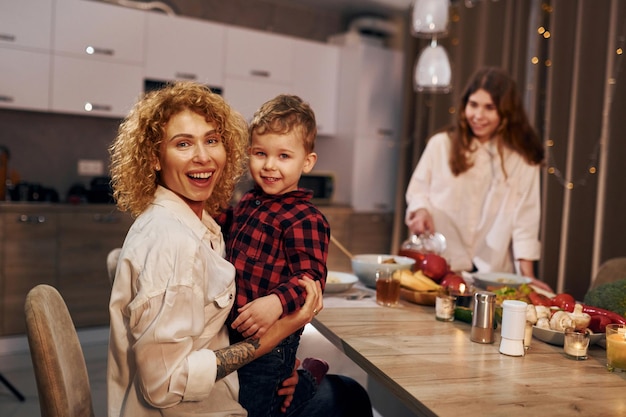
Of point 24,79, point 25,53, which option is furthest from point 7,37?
point 24,79

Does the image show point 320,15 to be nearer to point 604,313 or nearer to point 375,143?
point 375,143

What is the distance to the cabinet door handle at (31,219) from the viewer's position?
3.47 m

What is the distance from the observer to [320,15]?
5137 mm

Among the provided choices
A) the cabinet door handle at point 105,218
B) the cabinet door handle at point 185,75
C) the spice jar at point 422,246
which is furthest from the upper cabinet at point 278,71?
the spice jar at point 422,246

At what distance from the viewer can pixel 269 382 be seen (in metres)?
1.34

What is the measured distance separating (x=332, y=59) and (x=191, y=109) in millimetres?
3795

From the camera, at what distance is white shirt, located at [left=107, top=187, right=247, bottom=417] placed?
1.06 metres

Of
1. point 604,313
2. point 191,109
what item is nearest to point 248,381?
point 191,109

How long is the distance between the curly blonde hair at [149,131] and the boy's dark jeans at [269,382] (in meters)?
0.44

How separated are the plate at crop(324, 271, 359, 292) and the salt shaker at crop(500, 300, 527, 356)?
64 centimetres

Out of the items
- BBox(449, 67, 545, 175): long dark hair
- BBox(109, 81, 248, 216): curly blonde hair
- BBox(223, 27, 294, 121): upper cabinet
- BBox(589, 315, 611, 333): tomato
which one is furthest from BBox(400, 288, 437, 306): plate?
BBox(223, 27, 294, 121): upper cabinet

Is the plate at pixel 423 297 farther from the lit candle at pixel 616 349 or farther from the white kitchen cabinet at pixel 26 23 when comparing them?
the white kitchen cabinet at pixel 26 23

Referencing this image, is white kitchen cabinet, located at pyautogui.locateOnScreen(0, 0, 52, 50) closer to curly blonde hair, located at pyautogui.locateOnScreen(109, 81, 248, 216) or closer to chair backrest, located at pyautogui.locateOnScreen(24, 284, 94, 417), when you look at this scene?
curly blonde hair, located at pyautogui.locateOnScreen(109, 81, 248, 216)

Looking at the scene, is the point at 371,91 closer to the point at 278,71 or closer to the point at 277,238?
the point at 278,71
